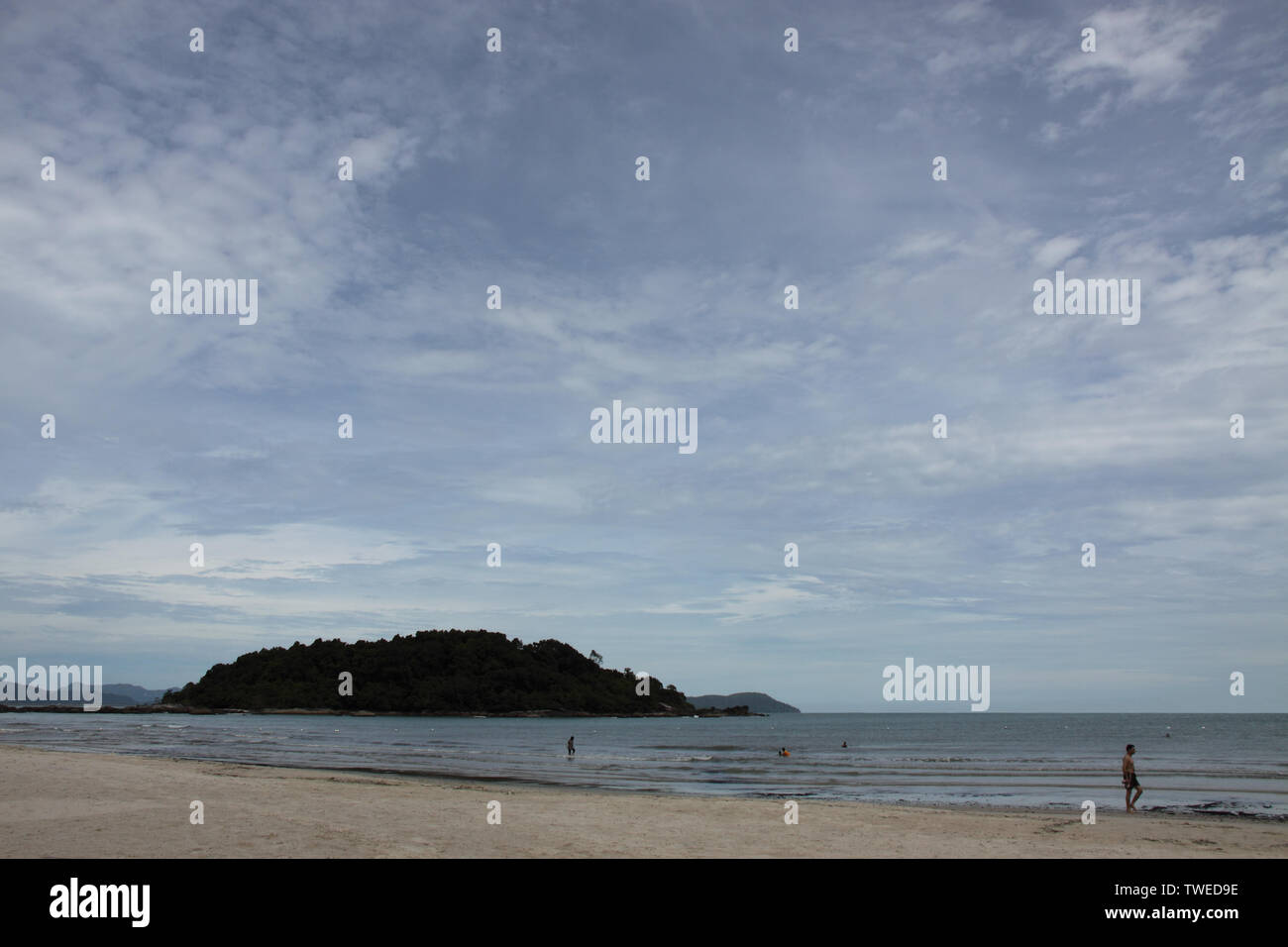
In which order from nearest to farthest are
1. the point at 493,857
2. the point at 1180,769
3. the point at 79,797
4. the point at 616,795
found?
the point at 493,857
the point at 79,797
the point at 616,795
the point at 1180,769

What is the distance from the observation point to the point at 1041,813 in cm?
2605

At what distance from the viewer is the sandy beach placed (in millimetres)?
14992

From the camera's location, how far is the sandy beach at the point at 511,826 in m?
15.0

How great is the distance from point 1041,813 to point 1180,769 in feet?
101

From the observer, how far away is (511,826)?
61.6ft
